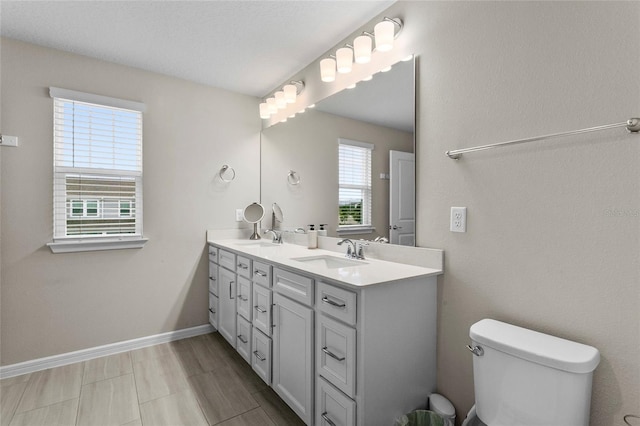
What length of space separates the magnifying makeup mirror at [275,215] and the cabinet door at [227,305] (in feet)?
2.29

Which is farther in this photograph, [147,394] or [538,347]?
[147,394]

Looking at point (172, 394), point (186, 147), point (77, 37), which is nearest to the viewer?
point (172, 394)

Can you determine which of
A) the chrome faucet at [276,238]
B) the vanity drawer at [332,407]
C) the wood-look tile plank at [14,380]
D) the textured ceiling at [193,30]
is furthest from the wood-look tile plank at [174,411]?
the textured ceiling at [193,30]

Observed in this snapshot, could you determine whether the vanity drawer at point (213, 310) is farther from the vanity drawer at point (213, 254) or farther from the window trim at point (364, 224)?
the window trim at point (364, 224)

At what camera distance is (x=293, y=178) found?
9.24 feet

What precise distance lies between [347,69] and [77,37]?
1.87 meters

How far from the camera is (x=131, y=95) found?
103 inches

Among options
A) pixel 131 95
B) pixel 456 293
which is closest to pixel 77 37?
pixel 131 95

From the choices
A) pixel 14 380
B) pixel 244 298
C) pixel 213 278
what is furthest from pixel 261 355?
pixel 14 380

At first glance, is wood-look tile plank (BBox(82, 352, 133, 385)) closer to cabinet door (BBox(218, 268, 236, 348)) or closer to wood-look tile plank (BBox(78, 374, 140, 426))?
wood-look tile plank (BBox(78, 374, 140, 426))

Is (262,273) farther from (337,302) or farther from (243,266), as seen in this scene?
(337,302)

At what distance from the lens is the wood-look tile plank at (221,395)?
5.91 feet

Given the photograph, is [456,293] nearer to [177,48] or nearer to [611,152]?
[611,152]

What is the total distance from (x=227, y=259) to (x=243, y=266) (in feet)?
1.19
